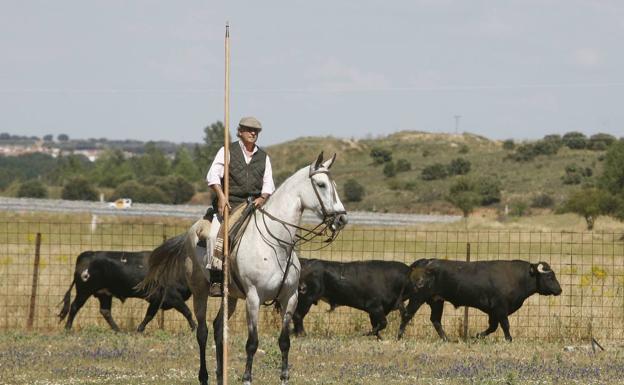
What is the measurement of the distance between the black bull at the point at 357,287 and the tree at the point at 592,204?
32498mm

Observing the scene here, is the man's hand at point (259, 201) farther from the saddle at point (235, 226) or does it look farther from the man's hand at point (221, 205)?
the man's hand at point (221, 205)

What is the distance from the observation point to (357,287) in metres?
18.6

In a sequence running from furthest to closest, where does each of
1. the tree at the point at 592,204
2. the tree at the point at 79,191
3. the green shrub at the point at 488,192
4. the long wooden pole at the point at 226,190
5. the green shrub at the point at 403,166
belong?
1. the green shrub at the point at 403,166
2. the tree at the point at 79,191
3. the green shrub at the point at 488,192
4. the tree at the point at 592,204
5. the long wooden pole at the point at 226,190

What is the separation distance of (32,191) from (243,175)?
89.0 m

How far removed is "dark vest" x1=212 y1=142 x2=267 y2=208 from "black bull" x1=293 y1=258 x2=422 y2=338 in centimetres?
586

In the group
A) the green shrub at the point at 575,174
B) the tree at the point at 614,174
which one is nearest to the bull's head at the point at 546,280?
the tree at the point at 614,174

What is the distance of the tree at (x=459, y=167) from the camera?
91812 millimetres

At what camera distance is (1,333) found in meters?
17.7

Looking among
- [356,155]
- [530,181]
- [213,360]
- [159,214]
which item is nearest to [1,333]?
[213,360]

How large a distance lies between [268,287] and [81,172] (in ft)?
365

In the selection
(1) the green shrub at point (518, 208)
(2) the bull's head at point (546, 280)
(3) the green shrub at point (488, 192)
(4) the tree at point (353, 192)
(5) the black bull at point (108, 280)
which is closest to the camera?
(2) the bull's head at point (546, 280)

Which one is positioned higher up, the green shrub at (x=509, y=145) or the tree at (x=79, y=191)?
the green shrub at (x=509, y=145)

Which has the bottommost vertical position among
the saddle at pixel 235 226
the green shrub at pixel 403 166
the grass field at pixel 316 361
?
the grass field at pixel 316 361

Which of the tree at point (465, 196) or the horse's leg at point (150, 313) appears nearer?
the horse's leg at point (150, 313)
